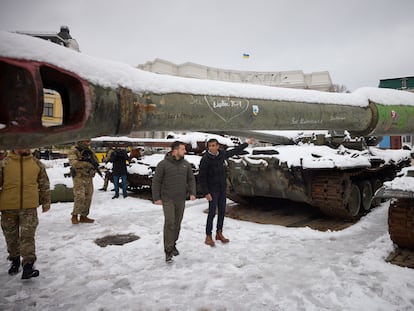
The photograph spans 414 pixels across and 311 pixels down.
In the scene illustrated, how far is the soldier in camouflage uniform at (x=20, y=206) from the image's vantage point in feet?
12.3

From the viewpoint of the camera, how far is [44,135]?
1142 millimetres

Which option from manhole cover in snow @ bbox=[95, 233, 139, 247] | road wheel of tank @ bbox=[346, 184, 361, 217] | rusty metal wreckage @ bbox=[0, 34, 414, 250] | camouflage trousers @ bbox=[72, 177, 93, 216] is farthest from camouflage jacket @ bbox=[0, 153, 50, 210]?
road wheel of tank @ bbox=[346, 184, 361, 217]

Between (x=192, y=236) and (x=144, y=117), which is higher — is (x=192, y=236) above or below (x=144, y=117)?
below

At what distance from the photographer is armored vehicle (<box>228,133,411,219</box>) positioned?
6055 mm

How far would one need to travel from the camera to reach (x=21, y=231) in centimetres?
375

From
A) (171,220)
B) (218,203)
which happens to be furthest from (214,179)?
(171,220)

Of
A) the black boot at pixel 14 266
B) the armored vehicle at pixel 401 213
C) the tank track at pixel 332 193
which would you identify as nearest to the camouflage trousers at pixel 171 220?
the black boot at pixel 14 266

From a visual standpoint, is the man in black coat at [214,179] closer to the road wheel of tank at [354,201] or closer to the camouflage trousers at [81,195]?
the camouflage trousers at [81,195]

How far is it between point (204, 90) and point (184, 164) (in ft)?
9.99

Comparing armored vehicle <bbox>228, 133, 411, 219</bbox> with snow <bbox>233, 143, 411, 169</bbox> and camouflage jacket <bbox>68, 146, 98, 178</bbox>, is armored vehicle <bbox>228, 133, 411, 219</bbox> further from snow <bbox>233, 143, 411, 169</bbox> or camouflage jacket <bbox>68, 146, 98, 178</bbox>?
camouflage jacket <bbox>68, 146, 98, 178</bbox>

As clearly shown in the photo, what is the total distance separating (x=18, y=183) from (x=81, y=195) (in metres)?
2.49

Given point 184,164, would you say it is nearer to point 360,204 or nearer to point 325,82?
point 360,204

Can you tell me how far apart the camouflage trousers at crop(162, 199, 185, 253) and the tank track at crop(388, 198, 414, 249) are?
2.79m

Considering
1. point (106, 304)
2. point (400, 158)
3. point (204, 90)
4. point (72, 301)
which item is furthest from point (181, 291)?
point (400, 158)
